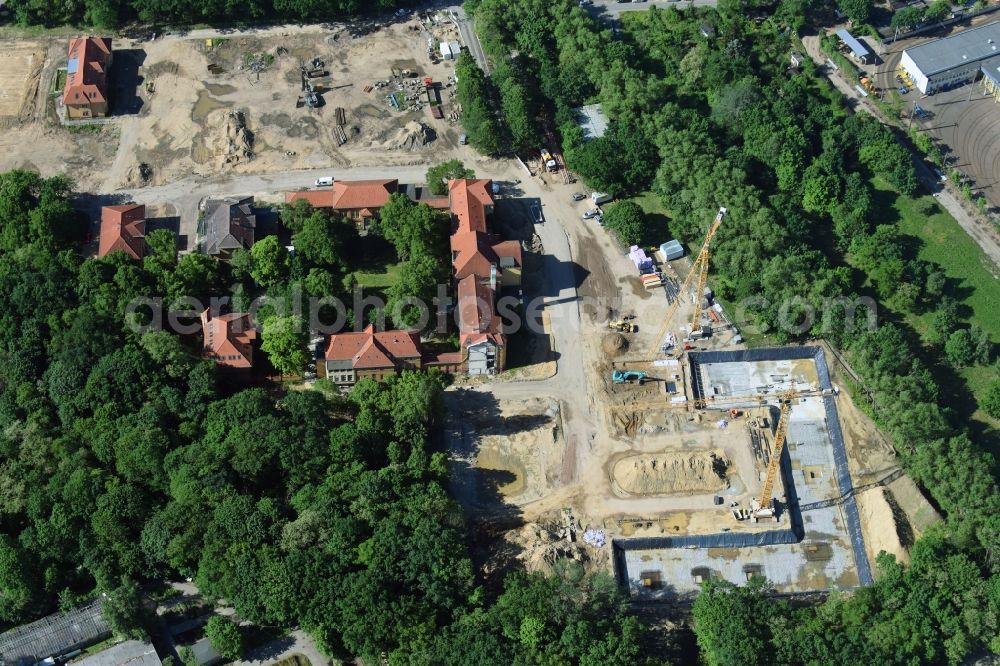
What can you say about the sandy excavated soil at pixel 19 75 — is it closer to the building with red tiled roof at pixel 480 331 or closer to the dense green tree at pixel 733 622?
the building with red tiled roof at pixel 480 331

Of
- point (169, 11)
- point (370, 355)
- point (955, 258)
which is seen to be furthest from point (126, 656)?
point (955, 258)

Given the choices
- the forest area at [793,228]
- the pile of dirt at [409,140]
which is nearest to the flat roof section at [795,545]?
the forest area at [793,228]

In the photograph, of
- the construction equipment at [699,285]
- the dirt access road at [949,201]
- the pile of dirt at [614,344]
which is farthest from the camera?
the dirt access road at [949,201]

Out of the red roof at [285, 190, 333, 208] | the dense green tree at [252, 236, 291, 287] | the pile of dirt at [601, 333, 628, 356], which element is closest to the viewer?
the pile of dirt at [601, 333, 628, 356]

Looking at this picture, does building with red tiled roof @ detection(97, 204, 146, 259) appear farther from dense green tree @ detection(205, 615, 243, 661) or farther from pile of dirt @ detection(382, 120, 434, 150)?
dense green tree @ detection(205, 615, 243, 661)

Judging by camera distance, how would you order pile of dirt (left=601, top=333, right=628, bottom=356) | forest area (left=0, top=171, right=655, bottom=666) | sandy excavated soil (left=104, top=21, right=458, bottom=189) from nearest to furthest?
1. forest area (left=0, top=171, right=655, bottom=666)
2. pile of dirt (left=601, top=333, right=628, bottom=356)
3. sandy excavated soil (left=104, top=21, right=458, bottom=189)

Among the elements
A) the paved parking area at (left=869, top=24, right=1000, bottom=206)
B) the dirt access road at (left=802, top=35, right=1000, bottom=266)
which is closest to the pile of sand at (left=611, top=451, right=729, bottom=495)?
the dirt access road at (left=802, top=35, right=1000, bottom=266)

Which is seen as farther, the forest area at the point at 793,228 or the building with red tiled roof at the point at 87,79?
the building with red tiled roof at the point at 87,79
